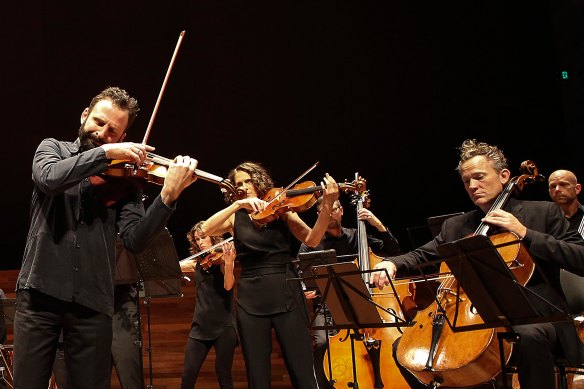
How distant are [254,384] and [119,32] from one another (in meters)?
4.34

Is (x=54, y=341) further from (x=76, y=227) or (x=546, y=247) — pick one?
(x=546, y=247)

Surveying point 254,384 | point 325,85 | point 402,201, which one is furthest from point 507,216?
point 325,85

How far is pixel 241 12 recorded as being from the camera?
6520 mm

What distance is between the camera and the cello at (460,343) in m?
2.82

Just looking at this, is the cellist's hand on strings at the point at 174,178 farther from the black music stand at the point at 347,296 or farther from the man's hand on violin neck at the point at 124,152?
the black music stand at the point at 347,296

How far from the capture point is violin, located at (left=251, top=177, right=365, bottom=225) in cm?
349

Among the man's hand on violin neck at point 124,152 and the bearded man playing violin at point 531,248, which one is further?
the bearded man playing violin at point 531,248

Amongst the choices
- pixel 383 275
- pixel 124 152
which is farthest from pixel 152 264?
pixel 124 152

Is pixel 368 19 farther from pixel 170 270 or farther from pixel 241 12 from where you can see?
pixel 170 270

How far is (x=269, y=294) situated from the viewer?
328 centimetres

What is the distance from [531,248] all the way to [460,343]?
50cm

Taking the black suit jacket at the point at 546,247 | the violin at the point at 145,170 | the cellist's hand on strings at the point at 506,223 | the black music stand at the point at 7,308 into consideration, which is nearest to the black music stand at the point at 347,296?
the black suit jacket at the point at 546,247

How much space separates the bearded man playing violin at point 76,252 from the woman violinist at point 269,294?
1.22m

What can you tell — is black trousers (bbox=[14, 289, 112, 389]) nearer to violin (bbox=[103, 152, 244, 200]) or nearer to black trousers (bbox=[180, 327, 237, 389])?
violin (bbox=[103, 152, 244, 200])
